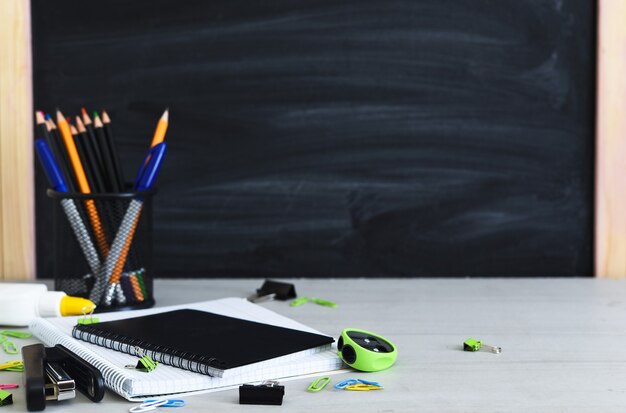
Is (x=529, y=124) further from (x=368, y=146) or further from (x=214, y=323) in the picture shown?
(x=214, y=323)

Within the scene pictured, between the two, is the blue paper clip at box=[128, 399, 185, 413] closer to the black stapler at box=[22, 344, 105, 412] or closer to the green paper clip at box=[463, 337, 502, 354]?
the black stapler at box=[22, 344, 105, 412]

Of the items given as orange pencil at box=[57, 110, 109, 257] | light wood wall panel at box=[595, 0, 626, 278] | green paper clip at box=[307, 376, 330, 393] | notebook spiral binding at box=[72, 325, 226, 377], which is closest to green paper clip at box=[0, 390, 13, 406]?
notebook spiral binding at box=[72, 325, 226, 377]

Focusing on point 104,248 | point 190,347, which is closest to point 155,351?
point 190,347

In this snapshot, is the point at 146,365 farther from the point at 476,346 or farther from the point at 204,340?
the point at 476,346

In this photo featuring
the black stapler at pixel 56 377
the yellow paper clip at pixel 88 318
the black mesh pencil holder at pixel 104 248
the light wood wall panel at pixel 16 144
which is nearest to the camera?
the black stapler at pixel 56 377

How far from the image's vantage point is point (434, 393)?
656 mm

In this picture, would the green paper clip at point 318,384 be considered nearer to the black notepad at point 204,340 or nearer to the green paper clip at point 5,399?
the black notepad at point 204,340

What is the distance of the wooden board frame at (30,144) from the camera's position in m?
1.11

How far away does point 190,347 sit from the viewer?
71cm

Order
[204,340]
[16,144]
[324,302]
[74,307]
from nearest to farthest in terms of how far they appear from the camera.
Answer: [204,340] < [74,307] < [324,302] < [16,144]

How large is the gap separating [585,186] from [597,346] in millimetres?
398

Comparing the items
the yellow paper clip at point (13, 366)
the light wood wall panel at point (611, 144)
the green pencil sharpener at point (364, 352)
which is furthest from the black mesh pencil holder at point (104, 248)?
the light wood wall panel at point (611, 144)

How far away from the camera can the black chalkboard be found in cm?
112

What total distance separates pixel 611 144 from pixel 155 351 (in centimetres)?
70
